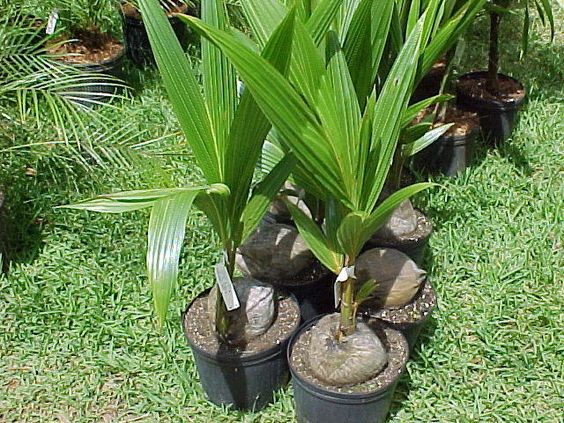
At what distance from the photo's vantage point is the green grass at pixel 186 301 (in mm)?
2029

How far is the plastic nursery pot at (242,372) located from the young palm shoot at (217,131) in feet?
0.64

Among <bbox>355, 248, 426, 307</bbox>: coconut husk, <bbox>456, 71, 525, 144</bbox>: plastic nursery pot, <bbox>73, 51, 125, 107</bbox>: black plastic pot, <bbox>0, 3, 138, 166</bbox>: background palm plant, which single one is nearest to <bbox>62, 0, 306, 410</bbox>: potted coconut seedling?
<bbox>355, 248, 426, 307</bbox>: coconut husk

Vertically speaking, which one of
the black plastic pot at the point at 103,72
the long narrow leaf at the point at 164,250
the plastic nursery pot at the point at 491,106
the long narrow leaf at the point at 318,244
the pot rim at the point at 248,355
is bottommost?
the black plastic pot at the point at 103,72

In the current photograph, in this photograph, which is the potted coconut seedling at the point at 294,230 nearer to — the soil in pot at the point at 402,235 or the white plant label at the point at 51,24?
the soil in pot at the point at 402,235

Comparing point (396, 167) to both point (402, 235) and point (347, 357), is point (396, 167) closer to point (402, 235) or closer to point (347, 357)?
point (402, 235)

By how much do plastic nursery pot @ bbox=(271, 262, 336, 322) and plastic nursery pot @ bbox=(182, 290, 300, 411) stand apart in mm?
76

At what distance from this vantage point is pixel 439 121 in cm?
283

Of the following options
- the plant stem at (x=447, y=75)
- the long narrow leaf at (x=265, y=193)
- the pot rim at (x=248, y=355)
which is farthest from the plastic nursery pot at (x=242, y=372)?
the plant stem at (x=447, y=75)

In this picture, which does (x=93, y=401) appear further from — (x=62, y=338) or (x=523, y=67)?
(x=523, y=67)

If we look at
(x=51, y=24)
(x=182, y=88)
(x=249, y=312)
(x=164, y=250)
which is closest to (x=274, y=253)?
(x=249, y=312)

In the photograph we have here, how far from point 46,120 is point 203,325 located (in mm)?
1150

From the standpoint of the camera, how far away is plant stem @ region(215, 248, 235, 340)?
1772 mm

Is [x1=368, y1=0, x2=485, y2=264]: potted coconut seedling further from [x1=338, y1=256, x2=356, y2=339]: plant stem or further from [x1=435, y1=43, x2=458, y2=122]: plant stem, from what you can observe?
[x1=338, y1=256, x2=356, y2=339]: plant stem

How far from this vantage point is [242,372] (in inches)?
73.5
